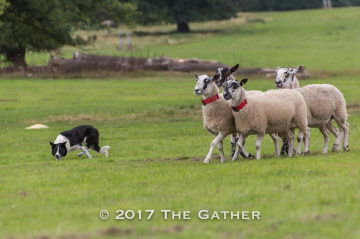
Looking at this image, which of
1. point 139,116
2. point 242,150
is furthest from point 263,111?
point 139,116

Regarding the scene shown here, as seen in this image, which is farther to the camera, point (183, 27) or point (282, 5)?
point (282, 5)

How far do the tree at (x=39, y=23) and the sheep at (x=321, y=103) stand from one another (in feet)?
79.6

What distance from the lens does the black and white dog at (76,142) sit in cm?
1576

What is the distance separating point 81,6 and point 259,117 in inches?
1251

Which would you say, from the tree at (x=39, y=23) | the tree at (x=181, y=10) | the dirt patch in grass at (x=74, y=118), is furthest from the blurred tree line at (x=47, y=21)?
the tree at (x=181, y=10)

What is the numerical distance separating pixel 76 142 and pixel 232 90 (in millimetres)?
4357

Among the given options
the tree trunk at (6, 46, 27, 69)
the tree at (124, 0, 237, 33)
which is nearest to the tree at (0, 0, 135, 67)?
the tree trunk at (6, 46, 27, 69)

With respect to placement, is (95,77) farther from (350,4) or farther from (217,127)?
(350,4)

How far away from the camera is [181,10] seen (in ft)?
250

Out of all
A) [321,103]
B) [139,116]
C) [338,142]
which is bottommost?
[139,116]

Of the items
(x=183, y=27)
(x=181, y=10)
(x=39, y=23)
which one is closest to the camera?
(x=39, y=23)

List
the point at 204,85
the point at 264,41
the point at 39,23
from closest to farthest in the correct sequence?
1. the point at 204,85
2. the point at 39,23
3. the point at 264,41

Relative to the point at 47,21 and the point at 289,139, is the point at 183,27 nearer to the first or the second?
the point at 47,21

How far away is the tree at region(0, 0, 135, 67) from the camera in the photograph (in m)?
38.8
